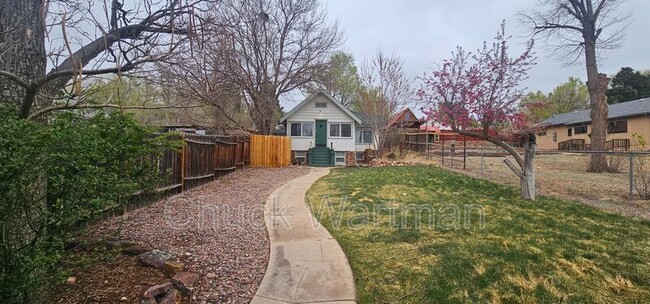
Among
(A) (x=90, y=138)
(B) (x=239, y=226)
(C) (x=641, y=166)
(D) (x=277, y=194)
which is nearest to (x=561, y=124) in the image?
(C) (x=641, y=166)

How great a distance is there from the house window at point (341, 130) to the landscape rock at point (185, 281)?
18009mm

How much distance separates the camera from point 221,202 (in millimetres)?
6656

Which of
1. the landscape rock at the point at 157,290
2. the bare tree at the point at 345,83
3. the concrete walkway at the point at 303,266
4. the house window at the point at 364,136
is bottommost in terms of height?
the concrete walkway at the point at 303,266

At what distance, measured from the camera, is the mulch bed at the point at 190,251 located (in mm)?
2664

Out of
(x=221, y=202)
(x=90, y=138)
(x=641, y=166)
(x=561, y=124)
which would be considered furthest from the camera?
(x=561, y=124)

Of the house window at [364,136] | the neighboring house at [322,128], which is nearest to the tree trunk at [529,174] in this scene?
the neighboring house at [322,128]

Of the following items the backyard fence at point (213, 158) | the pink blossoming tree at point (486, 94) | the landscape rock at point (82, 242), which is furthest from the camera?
the pink blossoming tree at point (486, 94)

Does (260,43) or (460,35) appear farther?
(260,43)

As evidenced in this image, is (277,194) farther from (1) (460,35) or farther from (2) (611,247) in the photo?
(1) (460,35)

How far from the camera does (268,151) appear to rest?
55.4 feet

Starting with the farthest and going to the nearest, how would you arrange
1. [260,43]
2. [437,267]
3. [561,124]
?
[561,124] → [260,43] → [437,267]

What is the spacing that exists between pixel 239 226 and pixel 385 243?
2283mm

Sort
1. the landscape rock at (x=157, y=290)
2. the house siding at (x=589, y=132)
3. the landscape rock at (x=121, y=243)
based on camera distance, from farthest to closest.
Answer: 1. the house siding at (x=589, y=132)
2. the landscape rock at (x=121, y=243)
3. the landscape rock at (x=157, y=290)

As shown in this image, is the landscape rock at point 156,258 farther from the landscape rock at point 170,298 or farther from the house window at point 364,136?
the house window at point 364,136
